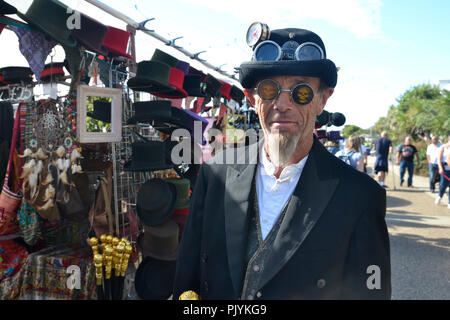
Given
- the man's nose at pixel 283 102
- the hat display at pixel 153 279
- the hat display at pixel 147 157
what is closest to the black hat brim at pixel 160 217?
the hat display at pixel 147 157

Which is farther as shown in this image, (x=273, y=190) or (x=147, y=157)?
(x=147, y=157)

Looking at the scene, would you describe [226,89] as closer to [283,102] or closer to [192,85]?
[192,85]

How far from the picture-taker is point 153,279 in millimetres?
2738

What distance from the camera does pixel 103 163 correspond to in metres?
2.75

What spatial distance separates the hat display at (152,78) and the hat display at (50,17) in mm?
603

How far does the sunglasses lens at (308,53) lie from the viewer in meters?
1.36

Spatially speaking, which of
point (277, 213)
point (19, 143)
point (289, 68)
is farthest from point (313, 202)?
point (19, 143)

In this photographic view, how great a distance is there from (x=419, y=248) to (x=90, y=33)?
5.49 meters

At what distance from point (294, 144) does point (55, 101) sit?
2.18 m

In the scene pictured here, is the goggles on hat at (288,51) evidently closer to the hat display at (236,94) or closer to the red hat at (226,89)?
the red hat at (226,89)

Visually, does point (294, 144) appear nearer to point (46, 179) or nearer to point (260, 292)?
point (260, 292)

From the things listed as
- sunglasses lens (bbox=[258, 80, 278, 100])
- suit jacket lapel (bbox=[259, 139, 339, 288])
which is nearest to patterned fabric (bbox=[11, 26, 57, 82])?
sunglasses lens (bbox=[258, 80, 278, 100])

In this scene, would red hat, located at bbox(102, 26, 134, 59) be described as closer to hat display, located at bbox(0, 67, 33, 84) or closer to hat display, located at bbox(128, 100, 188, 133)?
hat display, located at bbox(128, 100, 188, 133)

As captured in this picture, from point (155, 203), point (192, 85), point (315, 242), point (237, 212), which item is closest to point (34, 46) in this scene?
point (155, 203)
